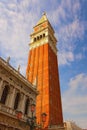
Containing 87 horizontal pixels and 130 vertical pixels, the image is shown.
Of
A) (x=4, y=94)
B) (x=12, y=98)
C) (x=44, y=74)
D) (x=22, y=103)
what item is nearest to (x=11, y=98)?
(x=12, y=98)

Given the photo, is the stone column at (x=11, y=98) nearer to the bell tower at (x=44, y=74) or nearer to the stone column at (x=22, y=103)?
the stone column at (x=22, y=103)

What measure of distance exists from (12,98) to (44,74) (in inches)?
731

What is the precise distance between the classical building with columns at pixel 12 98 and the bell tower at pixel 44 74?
943 centimetres

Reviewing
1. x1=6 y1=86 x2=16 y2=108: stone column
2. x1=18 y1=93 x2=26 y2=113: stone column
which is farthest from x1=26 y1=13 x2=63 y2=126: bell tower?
x1=6 y1=86 x2=16 y2=108: stone column

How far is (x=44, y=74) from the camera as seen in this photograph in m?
37.6

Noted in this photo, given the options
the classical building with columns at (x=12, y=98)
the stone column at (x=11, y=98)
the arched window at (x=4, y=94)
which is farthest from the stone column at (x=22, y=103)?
the arched window at (x=4, y=94)

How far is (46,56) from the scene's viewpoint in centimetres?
4088

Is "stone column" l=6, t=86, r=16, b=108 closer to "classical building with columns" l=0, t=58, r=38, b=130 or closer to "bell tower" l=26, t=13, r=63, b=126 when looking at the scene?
"classical building with columns" l=0, t=58, r=38, b=130

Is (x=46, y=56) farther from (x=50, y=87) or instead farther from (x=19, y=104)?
(x=19, y=104)

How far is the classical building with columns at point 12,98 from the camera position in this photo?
17.7 m

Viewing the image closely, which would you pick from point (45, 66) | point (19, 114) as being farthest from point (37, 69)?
point (19, 114)

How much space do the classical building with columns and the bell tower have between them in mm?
9427

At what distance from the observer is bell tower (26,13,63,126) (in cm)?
3225

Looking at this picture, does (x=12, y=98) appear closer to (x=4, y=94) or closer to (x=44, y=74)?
(x=4, y=94)
